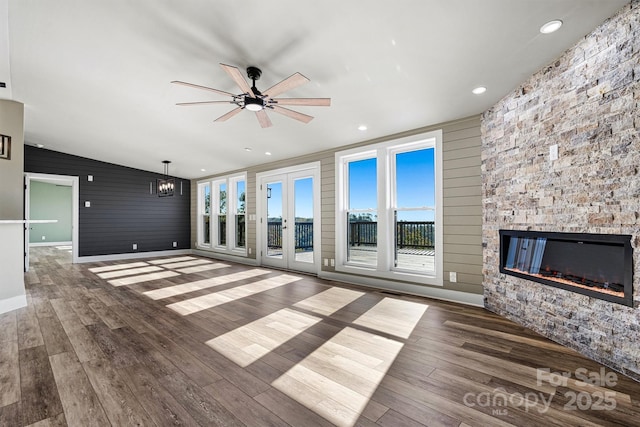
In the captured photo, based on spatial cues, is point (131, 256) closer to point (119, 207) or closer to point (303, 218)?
point (119, 207)

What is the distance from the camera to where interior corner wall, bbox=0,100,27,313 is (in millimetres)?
3568

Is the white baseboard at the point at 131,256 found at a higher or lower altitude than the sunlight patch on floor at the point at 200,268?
higher

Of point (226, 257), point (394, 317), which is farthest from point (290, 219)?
point (394, 317)

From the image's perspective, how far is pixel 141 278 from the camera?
5484mm

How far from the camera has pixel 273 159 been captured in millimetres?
6516

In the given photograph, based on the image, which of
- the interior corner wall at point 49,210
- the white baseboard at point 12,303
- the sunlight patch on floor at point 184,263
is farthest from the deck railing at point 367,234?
the interior corner wall at point 49,210

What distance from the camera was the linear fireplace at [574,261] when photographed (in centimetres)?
215

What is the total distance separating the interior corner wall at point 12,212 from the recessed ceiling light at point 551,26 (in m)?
6.01

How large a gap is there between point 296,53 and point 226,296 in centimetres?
335

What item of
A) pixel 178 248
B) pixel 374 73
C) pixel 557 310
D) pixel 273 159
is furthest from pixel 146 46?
pixel 178 248

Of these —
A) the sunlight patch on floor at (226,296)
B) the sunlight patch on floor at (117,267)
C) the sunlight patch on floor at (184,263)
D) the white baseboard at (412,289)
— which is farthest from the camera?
the sunlight patch on floor at (184,263)

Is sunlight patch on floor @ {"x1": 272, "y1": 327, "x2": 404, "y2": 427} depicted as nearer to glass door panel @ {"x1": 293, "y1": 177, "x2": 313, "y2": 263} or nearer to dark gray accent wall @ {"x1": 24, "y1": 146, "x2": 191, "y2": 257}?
glass door panel @ {"x1": 293, "y1": 177, "x2": 313, "y2": 263}

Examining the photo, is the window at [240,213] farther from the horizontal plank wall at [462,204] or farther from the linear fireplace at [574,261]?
the linear fireplace at [574,261]

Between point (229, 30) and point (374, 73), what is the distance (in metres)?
1.47
